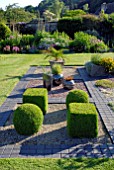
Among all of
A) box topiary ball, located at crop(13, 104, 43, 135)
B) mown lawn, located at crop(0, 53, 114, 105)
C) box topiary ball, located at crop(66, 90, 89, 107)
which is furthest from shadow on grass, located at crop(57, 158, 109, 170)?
Result: mown lawn, located at crop(0, 53, 114, 105)

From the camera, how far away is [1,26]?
19688 mm

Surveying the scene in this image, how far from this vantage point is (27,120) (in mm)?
4719

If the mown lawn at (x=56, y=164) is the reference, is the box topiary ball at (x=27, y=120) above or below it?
above

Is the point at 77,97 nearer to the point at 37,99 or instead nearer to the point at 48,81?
the point at 37,99

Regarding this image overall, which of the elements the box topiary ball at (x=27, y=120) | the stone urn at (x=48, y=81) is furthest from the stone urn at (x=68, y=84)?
the box topiary ball at (x=27, y=120)

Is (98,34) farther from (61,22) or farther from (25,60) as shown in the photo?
(25,60)

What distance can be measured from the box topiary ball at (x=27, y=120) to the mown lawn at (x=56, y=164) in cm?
91

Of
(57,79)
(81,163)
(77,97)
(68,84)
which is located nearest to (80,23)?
(57,79)

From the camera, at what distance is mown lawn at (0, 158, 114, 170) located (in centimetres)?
372

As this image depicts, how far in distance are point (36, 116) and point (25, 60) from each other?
936 cm

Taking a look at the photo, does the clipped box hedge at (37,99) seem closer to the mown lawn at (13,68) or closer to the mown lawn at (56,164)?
the mown lawn at (13,68)

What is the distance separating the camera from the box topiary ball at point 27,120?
4.72 m

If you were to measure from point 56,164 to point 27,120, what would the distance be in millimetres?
1240

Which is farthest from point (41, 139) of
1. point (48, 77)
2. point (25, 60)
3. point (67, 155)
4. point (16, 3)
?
point (16, 3)
